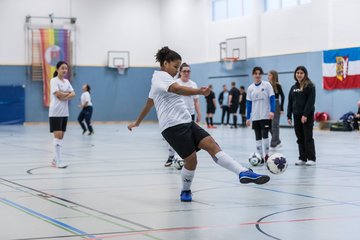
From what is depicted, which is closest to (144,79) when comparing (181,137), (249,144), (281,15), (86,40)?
(86,40)

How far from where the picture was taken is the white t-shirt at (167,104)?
8656 millimetres

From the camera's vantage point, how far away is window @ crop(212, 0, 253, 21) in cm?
3867

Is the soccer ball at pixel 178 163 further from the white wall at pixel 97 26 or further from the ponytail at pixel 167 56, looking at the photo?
the white wall at pixel 97 26

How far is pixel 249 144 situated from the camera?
21391 millimetres

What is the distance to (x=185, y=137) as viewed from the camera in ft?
28.1

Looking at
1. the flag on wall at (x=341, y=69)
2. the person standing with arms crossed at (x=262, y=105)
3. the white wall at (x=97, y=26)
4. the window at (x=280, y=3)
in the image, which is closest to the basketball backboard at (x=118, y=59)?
the white wall at (x=97, y=26)

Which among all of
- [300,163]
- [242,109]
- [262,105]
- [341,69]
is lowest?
[300,163]

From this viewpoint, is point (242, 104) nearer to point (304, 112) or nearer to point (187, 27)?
point (187, 27)

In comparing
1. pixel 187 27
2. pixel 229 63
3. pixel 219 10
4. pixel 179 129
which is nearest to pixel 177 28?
pixel 187 27

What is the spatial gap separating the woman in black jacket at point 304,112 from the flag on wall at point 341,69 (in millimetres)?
17949

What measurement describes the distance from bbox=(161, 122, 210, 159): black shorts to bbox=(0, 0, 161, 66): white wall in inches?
1401

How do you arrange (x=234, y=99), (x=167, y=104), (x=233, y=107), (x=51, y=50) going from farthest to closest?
1. (x=51, y=50)
2. (x=233, y=107)
3. (x=234, y=99)
4. (x=167, y=104)

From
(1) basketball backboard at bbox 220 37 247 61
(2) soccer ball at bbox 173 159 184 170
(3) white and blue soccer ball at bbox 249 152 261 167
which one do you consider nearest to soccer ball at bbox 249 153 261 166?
(3) white and blue soccer ball at bbox 249 152 261 167

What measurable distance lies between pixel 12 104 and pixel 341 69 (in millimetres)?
21656
